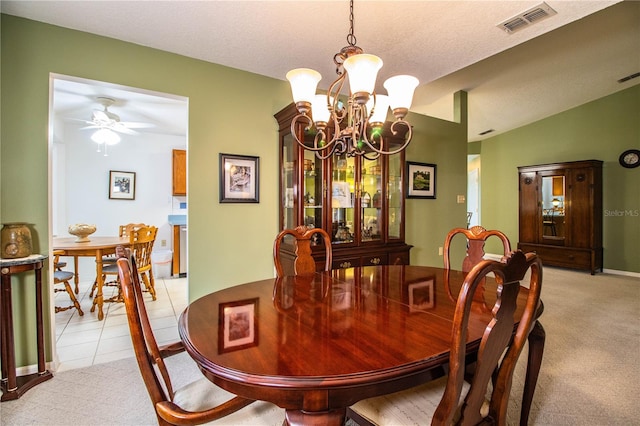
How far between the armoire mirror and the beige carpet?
283 cm

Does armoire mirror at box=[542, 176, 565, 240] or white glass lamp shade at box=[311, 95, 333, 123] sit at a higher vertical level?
white glass lamp shade at box=[311, 95, 333, 123]

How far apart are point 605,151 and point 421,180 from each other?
418 centimetres

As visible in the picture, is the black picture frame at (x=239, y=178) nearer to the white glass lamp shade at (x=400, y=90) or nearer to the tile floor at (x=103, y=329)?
the tile floor at (x=103, y=329)

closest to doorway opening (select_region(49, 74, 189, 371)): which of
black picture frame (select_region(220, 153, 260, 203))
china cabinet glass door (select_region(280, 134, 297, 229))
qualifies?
black picture frame (select_region(220, 153, 260, 203))

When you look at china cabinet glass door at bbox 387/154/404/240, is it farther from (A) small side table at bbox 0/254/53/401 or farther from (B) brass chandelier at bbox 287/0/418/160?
(A) small side table at bbox 0/254/53/401

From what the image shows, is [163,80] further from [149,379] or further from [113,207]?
[113,207]

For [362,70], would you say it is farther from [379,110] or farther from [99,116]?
[99,116]

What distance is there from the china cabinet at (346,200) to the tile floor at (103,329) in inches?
60.1

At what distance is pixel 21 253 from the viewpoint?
1.97m

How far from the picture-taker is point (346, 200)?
3.02 m

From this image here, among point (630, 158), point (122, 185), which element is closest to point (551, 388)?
point (630, 158)

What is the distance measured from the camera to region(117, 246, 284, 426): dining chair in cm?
93

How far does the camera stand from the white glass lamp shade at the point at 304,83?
167 cm

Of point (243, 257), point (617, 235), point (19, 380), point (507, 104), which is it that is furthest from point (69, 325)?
point (617, 235)
